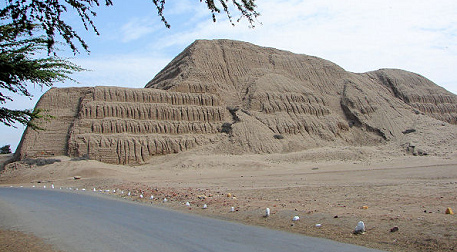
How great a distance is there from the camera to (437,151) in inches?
1880

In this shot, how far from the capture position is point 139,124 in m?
46.9

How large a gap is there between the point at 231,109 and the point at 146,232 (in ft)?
141

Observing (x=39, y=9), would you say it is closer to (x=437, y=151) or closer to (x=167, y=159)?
(x=167, y=159)

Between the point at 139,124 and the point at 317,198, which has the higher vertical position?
the point at 139,124

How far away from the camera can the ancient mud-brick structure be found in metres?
45.2

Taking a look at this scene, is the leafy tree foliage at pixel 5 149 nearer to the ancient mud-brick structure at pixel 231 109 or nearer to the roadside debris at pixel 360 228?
the ancient mud-brick structure at pixel 231 109

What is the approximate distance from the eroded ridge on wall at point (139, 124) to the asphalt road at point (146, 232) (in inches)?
1148

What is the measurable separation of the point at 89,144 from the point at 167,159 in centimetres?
846

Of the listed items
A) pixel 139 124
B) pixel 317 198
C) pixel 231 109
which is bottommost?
pixel 317 198

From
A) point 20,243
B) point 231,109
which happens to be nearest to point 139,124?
point 231,109

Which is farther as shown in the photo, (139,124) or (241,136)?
(241,136)

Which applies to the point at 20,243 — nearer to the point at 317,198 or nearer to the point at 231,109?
the point at 317,198

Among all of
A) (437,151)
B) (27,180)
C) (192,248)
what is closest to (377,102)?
(437,151)

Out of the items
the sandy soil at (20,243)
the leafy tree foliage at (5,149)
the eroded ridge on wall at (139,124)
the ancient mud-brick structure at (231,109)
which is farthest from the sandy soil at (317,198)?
the leafy tree foliage at (5,149)
